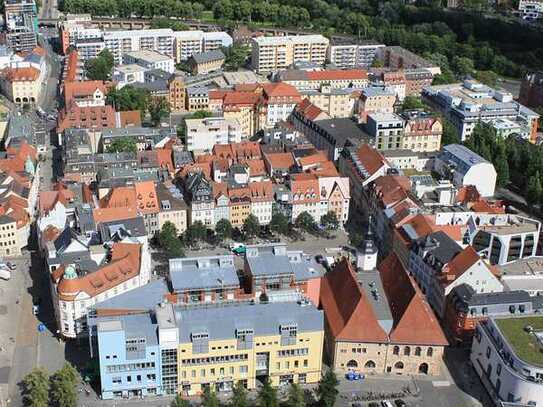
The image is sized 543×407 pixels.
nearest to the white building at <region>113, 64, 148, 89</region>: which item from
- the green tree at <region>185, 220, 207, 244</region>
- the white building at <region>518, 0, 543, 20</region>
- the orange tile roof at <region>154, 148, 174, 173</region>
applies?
the orange tile roof at <region>154, 148, 174, 173</region>

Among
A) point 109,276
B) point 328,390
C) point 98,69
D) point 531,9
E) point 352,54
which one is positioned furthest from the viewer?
point 531,9

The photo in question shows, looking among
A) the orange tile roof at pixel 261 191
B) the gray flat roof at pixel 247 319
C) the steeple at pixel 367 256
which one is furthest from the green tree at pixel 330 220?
the gray flat roof at pixel 247 319

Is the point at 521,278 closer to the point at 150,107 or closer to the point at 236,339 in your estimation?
the point at 236,339

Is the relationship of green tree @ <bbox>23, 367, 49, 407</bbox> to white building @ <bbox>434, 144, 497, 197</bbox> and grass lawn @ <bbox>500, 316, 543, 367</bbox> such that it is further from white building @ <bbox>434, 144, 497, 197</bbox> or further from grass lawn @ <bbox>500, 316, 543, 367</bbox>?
white building @ <bbox>434, 144, 497, 197</bbox>

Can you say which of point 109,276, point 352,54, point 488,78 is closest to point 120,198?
point 109,276

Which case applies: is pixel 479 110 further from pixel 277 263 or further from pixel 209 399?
pixel 209 399

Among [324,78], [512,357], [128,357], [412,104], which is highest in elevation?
[324,78]

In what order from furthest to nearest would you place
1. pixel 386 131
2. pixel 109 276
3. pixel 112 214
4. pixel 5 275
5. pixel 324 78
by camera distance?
pixel 324 78, pixel 386 131, pixel 112 214, pixel 5 275, pixel 109 276
